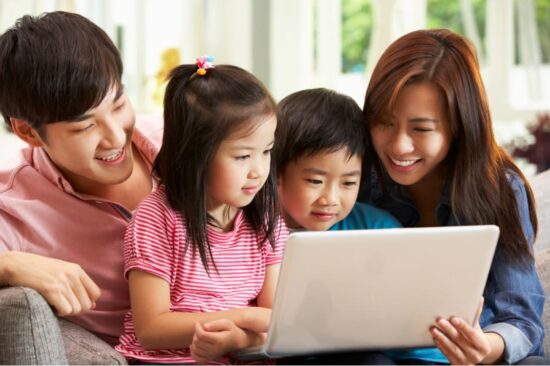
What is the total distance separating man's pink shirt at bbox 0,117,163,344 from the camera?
2078 mm

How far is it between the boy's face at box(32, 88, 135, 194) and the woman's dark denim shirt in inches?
27.2

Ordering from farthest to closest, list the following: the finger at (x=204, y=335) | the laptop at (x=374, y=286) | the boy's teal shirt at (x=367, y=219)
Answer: the boy's teal shirt at (x=367, y=219)
the finger at (x=204, y=335)
the laptop at (x=374, y=286)

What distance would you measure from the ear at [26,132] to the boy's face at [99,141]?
0.01 metres

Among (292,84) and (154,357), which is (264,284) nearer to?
(154,357)

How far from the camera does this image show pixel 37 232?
81.7 inches

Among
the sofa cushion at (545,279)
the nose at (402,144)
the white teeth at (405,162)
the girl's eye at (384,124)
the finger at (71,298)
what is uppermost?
the girl's eye at (384,124)

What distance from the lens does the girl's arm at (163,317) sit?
1.81 meters

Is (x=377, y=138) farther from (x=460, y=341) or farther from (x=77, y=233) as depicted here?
(x=77, y=233)

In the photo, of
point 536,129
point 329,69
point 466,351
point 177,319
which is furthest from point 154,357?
point 329,69

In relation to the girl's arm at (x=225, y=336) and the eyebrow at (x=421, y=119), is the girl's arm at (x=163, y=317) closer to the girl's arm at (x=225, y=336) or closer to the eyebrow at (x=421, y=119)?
the girl's arm at (x=225, y=336)

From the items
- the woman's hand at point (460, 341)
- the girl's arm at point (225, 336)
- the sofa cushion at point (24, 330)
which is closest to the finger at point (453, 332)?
the woman's hand at point (460, 341)

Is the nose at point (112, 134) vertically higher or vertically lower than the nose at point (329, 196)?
higher

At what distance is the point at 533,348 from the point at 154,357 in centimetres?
80

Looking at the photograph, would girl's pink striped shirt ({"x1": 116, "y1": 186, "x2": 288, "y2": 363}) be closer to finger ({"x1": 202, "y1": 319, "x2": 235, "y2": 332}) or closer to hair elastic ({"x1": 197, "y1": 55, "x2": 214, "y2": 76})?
finger ({"x1": 202, "y1": 319, "x2": 235, "y2": 332})
